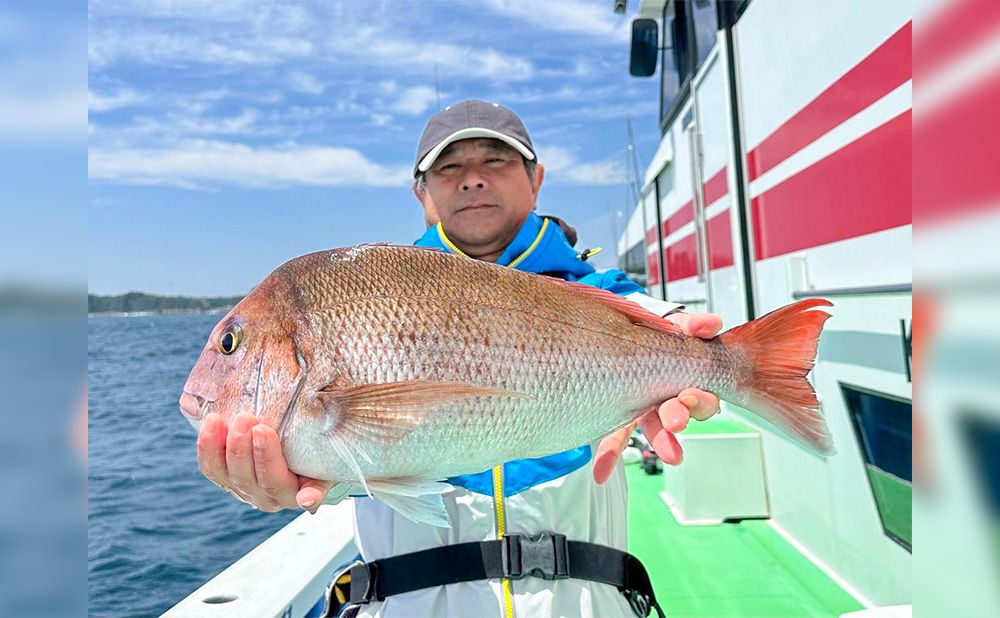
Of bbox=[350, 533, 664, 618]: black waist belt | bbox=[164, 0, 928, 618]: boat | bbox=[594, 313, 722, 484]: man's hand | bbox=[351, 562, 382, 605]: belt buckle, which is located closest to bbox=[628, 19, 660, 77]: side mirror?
bbox=[164, 0, 928, 618]: boat

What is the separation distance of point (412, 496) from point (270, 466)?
29 centimetres

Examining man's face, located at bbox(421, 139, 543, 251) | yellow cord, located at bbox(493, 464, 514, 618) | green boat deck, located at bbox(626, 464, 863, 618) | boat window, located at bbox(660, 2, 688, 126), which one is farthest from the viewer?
boat window, located at bbox(660, 2, 688, 126)

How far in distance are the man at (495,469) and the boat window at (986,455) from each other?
3.14 feet

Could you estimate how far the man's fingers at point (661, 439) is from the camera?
142 cm

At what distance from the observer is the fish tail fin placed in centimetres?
137

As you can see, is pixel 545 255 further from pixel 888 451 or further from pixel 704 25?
pixel 704 25

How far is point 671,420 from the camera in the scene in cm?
138

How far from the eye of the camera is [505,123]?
6.73 feet

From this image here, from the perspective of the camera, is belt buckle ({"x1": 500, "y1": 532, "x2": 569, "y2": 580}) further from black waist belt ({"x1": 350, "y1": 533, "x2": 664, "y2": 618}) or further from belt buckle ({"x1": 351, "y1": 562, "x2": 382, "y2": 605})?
belt buckle ({"x1": 351, "y1": 562, "x2": 382, "y2": 605})

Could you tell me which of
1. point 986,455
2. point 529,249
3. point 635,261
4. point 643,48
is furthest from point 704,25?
point 635,261

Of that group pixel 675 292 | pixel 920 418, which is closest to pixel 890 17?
pixel 920 418

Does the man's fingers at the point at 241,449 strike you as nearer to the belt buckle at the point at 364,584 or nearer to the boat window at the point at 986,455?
the belt buckle at the point at 364,584

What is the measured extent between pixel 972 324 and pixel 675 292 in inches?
276

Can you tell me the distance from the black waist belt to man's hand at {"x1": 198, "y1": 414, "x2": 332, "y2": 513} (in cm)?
55
